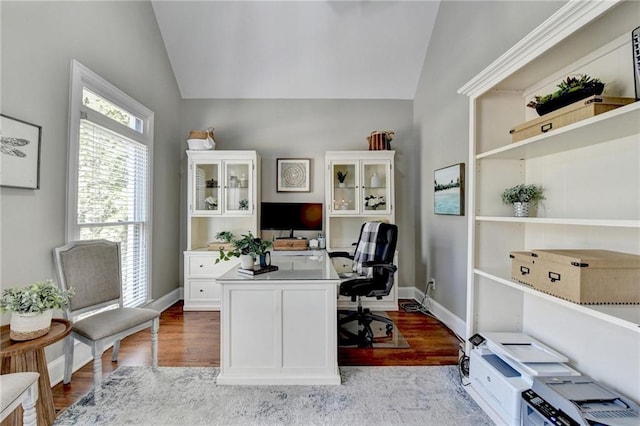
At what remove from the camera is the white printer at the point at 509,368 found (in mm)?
1515

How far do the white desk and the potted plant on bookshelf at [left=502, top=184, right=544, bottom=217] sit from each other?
123 cm

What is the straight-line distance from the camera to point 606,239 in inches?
56.9

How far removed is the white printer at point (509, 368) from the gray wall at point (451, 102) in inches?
36.4

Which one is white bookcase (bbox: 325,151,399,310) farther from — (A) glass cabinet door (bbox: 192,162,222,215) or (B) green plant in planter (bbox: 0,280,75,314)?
(B) green plant in planter (bbox: 0,280,75,314)

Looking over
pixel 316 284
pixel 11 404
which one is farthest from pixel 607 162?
pixel 11 404

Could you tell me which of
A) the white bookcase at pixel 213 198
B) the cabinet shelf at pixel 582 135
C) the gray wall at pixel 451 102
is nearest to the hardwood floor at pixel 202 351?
the gray wall at pixel 451 102

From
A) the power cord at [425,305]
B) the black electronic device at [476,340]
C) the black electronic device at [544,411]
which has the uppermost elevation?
the black electronic device at [476,340]

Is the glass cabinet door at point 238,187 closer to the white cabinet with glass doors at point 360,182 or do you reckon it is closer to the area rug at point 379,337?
the white cabinet with glass doors at point 360,182

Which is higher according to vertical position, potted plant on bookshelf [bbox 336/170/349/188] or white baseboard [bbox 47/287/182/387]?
potted plant on bookshelf [bbox 336/170/349/188]

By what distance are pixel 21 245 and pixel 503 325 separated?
3.22 metres

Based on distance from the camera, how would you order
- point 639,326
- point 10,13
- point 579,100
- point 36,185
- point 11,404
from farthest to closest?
point 36,185
point 10,13
point 579,100
point 11,404
point 639,326

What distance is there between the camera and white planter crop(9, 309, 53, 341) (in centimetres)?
147

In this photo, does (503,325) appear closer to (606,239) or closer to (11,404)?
(606,239)

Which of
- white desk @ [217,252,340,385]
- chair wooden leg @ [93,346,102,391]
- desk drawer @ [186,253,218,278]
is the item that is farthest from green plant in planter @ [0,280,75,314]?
desk drawer @ [186,253,218,278]
